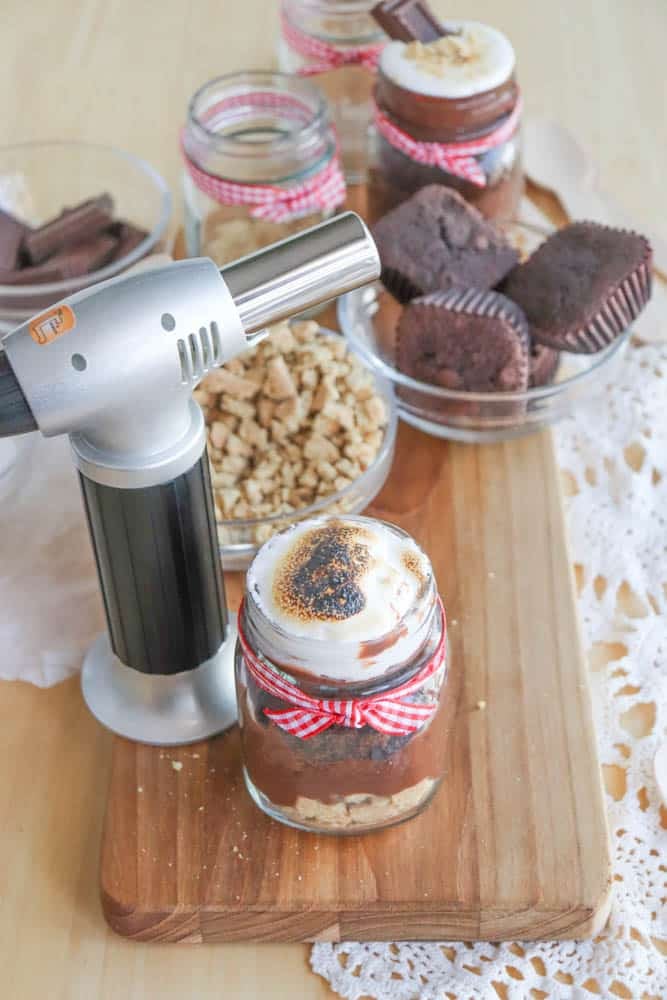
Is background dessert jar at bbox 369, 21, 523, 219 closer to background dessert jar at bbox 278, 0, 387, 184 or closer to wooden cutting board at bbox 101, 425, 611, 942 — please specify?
background dessert jar at bbox 278, 0, 387, 184

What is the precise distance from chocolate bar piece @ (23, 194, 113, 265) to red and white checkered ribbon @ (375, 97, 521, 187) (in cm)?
28

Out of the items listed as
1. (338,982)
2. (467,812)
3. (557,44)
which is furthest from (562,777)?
(557,44)

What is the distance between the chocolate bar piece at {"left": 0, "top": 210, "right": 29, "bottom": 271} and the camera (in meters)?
1.07

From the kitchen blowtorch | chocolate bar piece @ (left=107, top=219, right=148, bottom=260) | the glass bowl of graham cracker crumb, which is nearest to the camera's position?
the kitchen blowtorch

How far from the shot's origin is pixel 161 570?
2.24 ft

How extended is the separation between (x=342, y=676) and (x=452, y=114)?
584mm

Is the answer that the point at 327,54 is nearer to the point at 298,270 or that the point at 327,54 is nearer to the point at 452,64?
the point at 452,64

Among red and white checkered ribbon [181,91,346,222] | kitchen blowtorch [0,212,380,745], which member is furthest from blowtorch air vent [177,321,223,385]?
red and white checkered ribbon [181,91,346,222]

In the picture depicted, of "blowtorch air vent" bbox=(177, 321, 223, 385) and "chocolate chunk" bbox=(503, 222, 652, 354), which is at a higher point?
"blowtorch air vent" bbox=(177, 321, 223, 385)

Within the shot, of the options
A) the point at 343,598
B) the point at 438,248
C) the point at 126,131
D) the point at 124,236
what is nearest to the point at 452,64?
the point at 438,248

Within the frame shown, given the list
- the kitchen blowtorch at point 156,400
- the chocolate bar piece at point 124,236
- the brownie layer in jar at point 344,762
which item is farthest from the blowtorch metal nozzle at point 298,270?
the chocolate bar piece at point 124,236

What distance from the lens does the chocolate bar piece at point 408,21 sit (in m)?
1.05

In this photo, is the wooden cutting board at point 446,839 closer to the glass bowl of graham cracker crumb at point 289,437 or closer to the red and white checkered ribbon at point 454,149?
the glass bowl of graham cracker crumb at point 289,437

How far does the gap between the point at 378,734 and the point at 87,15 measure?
1268 mm
